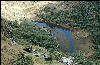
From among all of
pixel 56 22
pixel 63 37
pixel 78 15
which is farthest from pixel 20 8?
pixel 63 37

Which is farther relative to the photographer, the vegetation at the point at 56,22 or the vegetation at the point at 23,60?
the vegetation at the point at 56,22

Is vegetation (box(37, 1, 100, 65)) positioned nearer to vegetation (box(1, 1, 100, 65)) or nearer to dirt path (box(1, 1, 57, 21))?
vegetation (box(1, 1, 100, 65))

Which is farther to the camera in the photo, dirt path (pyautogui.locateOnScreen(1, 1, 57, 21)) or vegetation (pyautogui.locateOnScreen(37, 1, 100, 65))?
dirt path (pyautogui.locateOnScreen(1, 1, 57, 21))

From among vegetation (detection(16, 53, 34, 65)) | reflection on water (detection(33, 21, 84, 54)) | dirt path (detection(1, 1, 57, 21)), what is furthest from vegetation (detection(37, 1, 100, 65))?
vegetation (detection(16, 53, 34, 65))

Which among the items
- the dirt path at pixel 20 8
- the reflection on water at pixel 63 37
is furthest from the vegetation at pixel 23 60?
the dirt path at pixel 20 8

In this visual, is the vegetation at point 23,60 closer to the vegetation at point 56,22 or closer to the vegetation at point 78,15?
the vegetation at point 56,22
